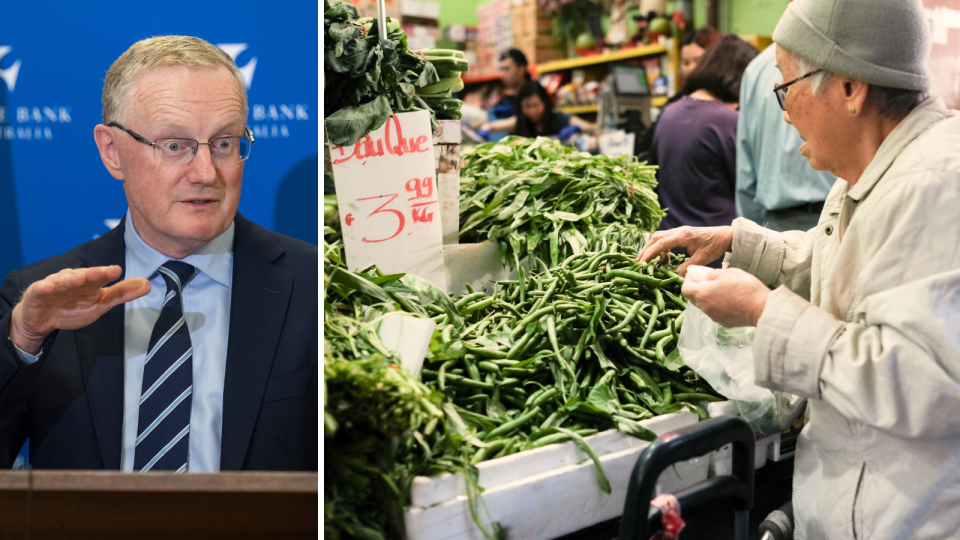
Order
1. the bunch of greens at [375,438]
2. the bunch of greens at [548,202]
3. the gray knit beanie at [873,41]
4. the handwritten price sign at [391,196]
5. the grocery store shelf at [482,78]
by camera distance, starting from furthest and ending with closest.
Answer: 1. the grocery store shelf at [482,78]
2. the bunch of greens at [548,202]
3. the handwritten price sign at [391,196]
4. the gray knit beanie at [873,41]
5. the bunch of greens at [375,438]

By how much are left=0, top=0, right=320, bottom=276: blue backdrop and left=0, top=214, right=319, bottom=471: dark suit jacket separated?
6 cm

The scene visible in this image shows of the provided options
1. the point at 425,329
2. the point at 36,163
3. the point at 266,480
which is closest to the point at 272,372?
the point at 266,480

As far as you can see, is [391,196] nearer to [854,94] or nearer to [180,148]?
[180,148]

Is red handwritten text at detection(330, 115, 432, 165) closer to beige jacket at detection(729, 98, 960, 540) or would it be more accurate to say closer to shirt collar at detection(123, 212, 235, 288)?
shirt collar at detection(123, 212, 235, 288)

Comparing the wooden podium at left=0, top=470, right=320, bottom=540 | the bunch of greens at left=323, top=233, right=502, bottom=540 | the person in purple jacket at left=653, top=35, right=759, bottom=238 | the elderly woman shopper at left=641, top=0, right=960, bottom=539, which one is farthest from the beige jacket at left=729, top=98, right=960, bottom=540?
the person in purple jacket at left=653, top=35, right=759, bottom=238

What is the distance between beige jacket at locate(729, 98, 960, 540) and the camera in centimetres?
100

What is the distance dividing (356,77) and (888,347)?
110cm

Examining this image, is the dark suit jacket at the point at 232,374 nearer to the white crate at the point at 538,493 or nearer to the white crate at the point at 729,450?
the white crate at the point at 538,493

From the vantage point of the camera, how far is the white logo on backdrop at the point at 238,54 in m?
1.22

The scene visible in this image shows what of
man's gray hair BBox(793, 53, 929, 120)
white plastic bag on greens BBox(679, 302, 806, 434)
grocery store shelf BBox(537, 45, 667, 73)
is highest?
grocery store shelf BBox(537, 45, 667, 73)

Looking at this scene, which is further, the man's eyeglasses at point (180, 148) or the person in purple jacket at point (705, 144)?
the person in purple jacket at point (705, 144)

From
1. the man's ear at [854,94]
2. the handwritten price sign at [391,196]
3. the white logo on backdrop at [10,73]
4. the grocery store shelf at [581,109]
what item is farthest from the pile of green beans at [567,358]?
the grocery store shelf at [581,109]

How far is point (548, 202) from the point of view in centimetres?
202

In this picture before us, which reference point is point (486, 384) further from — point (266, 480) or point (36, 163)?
point (36, 163)
